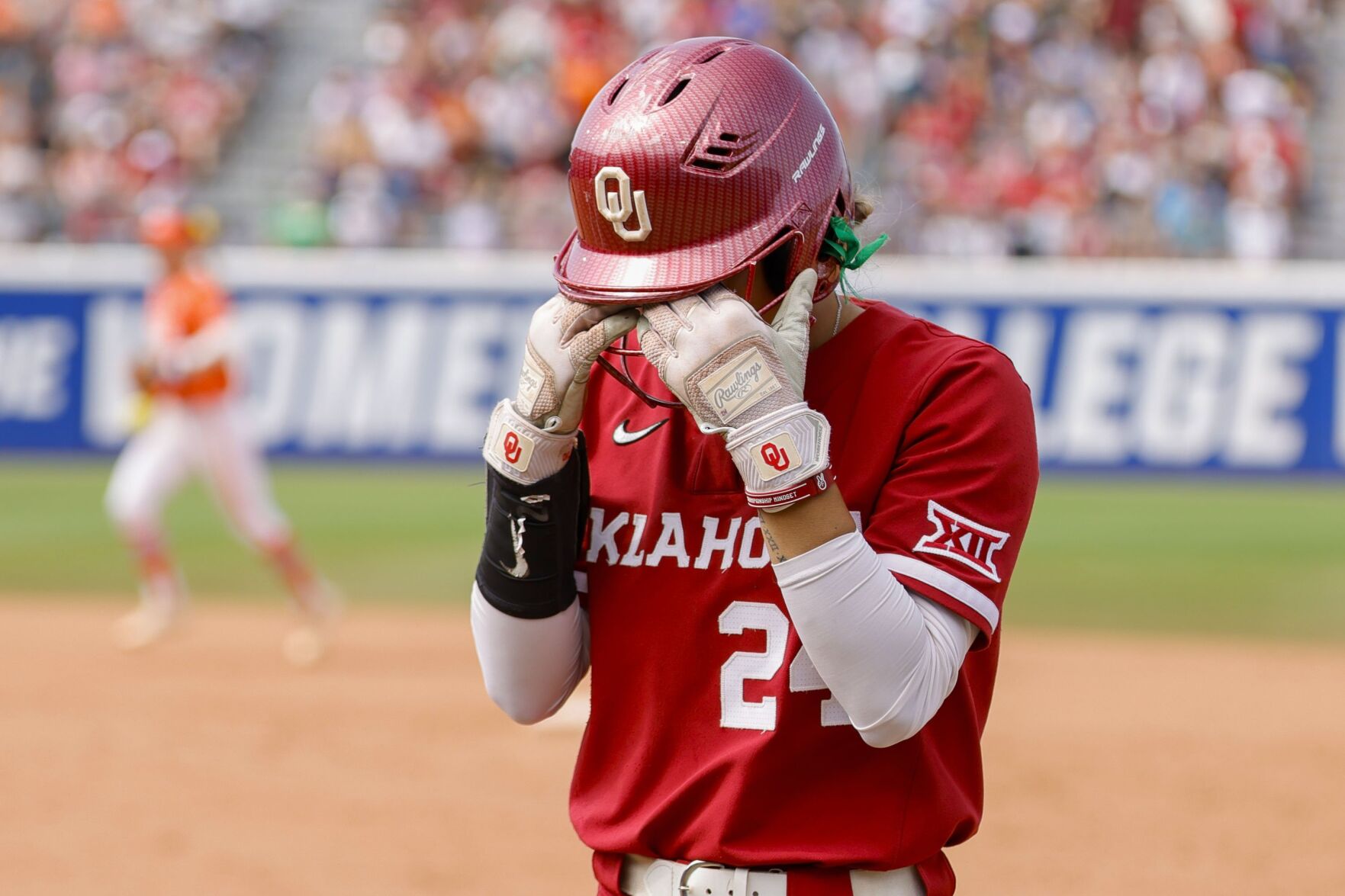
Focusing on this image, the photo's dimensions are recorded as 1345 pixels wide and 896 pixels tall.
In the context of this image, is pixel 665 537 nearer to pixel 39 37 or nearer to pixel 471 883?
pixel 471 883

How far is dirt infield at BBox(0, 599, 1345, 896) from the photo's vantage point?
621cm

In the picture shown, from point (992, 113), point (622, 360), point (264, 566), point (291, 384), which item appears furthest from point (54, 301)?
point (622, 360)

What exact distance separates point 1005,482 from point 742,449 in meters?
0.41

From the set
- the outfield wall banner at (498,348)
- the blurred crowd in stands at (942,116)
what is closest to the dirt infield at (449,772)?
the outfield wall banner at (498,348)

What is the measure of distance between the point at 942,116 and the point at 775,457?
16.7 m

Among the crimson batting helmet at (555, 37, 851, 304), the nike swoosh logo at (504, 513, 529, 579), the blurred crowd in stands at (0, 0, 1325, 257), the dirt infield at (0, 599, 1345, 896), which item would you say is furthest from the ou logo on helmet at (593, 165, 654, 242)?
the blurred crowd in stands at (0, 0, 1325, 257)

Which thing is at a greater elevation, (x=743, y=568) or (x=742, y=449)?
(x=742, y=449)

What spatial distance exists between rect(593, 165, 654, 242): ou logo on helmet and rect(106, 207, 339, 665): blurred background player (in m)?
7.99

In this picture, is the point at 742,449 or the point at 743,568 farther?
the point at 743,568

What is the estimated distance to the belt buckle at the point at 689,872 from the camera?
233 centimetres

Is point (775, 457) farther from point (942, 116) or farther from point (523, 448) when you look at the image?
point (942, 116)

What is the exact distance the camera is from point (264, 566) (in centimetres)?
1354

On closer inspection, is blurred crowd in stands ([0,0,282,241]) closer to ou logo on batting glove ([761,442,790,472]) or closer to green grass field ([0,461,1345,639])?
green grass field ([0,461,1345,639])

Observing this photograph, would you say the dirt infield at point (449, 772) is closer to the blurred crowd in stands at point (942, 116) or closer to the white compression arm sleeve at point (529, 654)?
the white compression arm sleeve at point (529, 654)
